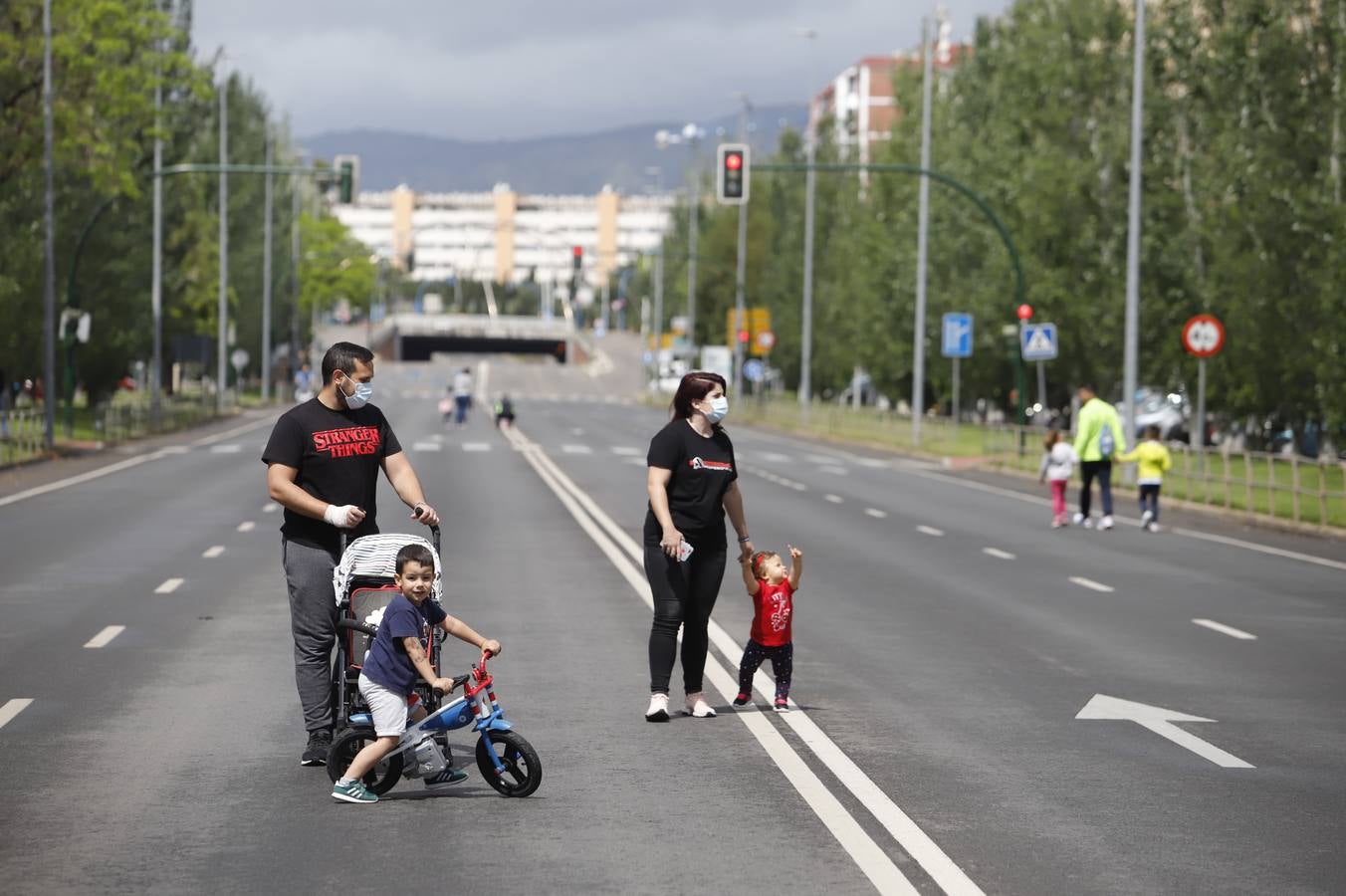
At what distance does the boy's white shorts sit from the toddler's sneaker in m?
0.35

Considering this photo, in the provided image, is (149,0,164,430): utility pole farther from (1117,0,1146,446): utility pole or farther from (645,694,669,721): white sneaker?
(645,694,669,721): white sneaker

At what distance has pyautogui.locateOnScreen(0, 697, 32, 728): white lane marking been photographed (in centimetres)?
1183

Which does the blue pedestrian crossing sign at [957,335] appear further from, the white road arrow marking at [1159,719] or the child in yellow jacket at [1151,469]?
the white road arrow marking at [1159,719]

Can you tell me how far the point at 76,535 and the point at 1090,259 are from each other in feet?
128

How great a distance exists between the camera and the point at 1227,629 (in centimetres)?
1767

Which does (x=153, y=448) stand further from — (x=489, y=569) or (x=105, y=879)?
(x=105, y=879)

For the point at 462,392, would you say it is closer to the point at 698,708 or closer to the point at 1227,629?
the point at 1227,629

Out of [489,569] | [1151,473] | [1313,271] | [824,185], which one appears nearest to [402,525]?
[489,569]

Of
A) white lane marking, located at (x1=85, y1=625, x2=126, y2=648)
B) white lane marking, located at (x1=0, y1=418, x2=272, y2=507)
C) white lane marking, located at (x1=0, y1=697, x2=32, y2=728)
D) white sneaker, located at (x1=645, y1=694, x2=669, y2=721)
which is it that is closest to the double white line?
white sneaker, located at (x1=645, y1=694, x2=669, y2=721)

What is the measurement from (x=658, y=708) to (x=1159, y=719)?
272 centimetres

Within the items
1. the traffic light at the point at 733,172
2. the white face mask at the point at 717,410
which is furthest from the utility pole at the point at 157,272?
the white face mask at the point at 717,410

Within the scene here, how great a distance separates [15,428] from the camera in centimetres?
4609

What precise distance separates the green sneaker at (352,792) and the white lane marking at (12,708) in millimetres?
2858

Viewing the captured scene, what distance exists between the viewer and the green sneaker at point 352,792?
9.48 m
